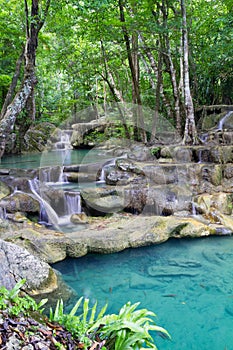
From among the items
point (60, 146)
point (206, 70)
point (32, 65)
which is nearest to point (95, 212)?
point (32, 65)

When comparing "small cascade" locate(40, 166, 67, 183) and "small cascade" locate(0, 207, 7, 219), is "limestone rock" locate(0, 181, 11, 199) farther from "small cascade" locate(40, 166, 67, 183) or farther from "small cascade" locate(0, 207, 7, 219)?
"small cascade" locate(40, 166, 67, 183)

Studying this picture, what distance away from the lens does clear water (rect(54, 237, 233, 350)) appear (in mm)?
3287

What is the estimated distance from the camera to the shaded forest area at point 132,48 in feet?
23.8

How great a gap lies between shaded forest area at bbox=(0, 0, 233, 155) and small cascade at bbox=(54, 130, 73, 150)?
247cm

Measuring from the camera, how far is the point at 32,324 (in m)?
1.92

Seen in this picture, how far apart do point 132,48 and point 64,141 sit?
919 cm

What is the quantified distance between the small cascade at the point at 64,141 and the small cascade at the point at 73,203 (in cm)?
1108

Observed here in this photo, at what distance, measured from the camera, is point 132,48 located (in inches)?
430

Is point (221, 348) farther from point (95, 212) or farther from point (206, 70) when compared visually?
point (206, 70)

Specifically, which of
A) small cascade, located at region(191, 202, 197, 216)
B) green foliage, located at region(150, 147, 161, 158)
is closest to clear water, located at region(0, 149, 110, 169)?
green foliage, located at region(150, 147, 161, 158)

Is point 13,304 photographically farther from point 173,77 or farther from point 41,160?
point 41,160

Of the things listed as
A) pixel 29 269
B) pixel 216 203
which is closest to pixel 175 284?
pixel 29 269

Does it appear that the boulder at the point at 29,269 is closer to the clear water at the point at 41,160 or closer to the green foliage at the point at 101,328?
the green foliage at the point at 101,328

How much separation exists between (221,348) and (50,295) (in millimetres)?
2156
